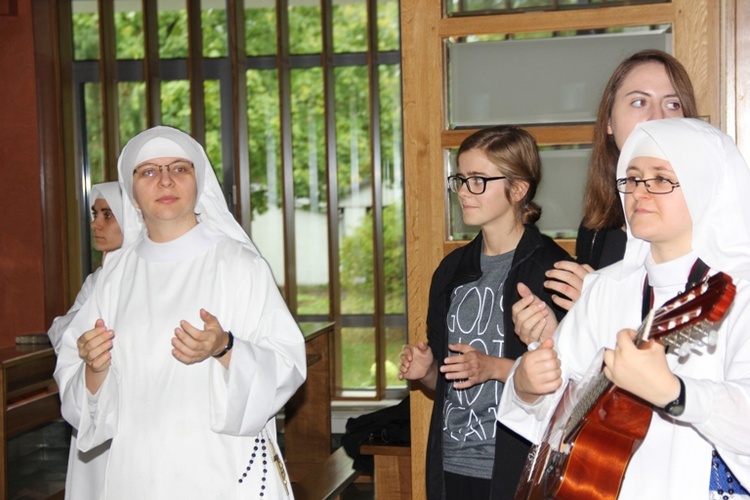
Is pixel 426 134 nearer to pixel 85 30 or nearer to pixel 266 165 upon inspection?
pixel 266 165

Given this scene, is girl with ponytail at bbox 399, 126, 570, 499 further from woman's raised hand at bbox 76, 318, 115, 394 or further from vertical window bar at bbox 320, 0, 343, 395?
vertical window bar at bbox 320, 0, 343, 395

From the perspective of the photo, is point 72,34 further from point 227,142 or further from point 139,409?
point 139,409

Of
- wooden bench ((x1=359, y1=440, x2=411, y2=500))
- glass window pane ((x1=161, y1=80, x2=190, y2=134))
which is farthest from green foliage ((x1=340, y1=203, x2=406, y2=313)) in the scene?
wooden bench ((x1=359, y1=440, x2=411, y2=500))

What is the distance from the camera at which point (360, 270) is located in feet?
26.9

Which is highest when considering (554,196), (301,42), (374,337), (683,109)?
(301,42)

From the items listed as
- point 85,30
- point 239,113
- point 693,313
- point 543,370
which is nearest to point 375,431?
point 543,370

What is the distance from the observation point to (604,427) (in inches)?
68.6

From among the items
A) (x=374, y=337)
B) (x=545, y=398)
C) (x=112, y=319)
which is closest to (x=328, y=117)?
(x=374, y=337)

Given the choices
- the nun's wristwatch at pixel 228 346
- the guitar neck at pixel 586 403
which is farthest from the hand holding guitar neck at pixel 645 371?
the nun's wristwatch at pixel 228 346

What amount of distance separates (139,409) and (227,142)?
6085 mm

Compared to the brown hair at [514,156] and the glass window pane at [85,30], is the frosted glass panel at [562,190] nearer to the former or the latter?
the brown hair at [514,156]

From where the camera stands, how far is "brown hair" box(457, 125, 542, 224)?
2.79 metres

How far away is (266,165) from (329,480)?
13.3 feet

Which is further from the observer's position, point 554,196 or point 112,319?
point 554,196
